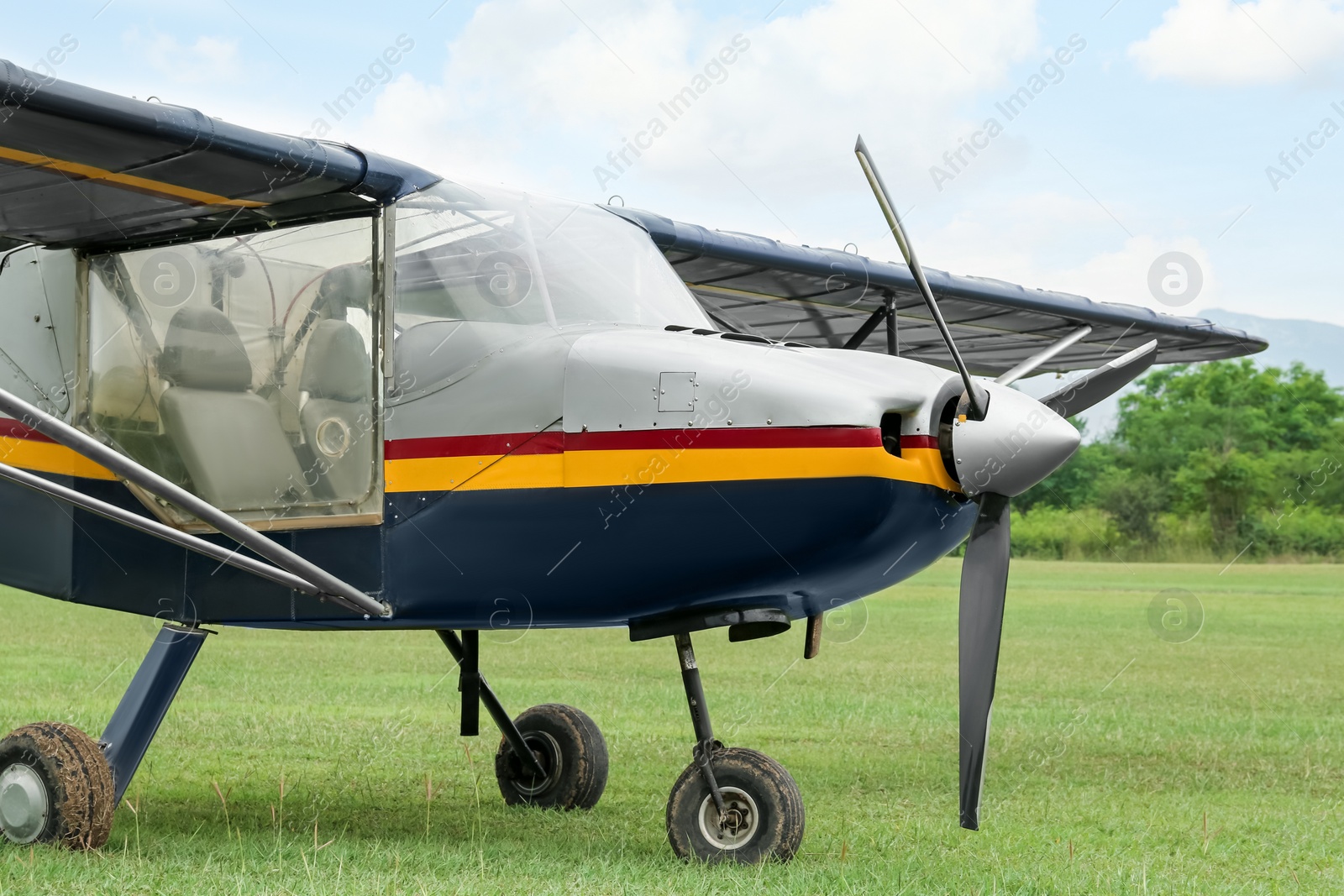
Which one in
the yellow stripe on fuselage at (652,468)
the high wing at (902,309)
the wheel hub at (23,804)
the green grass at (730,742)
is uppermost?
the high wing at (902,309)

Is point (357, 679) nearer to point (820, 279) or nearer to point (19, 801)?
point (820, 279)

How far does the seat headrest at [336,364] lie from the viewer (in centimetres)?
559

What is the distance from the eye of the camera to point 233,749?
905cm

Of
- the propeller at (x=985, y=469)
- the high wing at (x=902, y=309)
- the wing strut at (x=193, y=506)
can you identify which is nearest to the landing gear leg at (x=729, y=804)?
the propeller at (x=985, y=469)

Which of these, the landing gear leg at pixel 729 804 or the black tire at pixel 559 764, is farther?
the black tire at pixel 559 764

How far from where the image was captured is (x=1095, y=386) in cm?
623

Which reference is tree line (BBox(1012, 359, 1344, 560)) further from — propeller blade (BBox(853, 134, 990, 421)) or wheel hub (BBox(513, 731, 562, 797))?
propeller blade (BBox(853, 134, 990, 421))

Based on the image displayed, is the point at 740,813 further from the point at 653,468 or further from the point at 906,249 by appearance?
the point at 906,249

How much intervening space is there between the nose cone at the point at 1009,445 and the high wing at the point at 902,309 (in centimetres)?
287

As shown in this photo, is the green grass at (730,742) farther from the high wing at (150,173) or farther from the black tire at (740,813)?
the high wing at (150,173)

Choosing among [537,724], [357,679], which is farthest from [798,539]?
[357,679]

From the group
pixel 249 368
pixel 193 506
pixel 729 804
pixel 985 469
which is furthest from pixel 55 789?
pixel 985 469

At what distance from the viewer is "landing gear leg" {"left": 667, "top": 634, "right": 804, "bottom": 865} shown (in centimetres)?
529

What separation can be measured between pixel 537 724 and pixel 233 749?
2.56m
